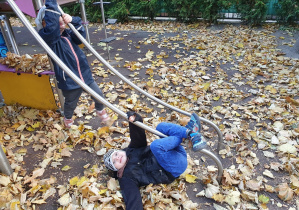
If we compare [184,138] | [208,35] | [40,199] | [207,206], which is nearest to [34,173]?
[40,199]

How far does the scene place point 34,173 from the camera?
2576 millimetres

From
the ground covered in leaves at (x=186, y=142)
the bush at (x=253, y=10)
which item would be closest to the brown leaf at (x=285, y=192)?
the ground covered in leaves at (x=186, y=142)

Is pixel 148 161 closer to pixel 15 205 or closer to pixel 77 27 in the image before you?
pixel 15 205

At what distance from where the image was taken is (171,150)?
241cm

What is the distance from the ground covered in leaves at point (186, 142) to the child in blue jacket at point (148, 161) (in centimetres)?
12

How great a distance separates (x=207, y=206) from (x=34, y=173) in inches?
72.0

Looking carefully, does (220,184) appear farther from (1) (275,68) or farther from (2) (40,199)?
(1) (275,68)

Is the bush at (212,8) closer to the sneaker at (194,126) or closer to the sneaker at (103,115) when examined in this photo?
the sneaker at (103,115)

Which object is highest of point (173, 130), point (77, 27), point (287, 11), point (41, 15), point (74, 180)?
point (41, 15)

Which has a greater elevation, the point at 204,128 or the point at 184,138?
the point at 184,138

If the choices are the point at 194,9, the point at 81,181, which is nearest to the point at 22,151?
the point at 81,181

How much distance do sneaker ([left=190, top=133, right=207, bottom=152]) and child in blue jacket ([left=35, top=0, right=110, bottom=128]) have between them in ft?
5.24

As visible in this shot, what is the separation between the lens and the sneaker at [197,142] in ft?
6.46

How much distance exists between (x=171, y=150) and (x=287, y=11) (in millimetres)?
7469
